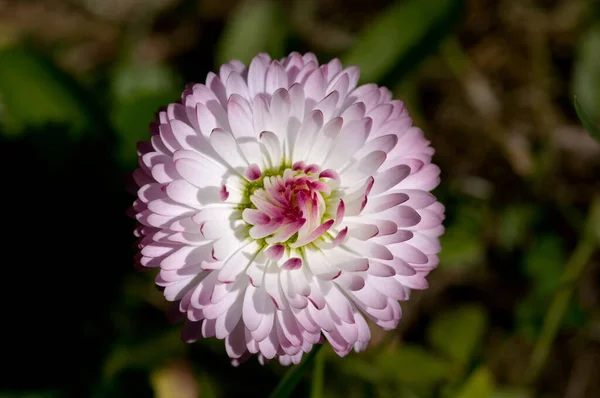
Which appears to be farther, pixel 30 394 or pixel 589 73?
pixel 589 73

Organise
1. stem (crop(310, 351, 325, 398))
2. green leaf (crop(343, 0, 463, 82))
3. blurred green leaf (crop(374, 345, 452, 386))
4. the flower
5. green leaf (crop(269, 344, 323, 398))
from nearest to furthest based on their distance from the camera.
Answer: the flower
green leaf (crop(269, 344, 323, 398))
stem (crop(310, 351, 325, 398))
green leaf (crop(343, 0, 463, 82))
blurred green leaf (crop(374, 345, 452, 386))

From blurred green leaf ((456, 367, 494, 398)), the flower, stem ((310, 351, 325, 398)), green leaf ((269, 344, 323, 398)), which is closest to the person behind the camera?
the flower

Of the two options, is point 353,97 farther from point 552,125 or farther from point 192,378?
point 552,125

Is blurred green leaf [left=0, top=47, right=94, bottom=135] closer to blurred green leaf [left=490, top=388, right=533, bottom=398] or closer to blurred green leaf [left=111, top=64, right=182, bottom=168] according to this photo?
blurred green leaf [left=111, top=64, right=182, bottom=168]

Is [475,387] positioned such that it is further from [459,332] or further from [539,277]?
[539,277]

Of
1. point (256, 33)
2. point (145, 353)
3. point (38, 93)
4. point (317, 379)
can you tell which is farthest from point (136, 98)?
point (317, 379)

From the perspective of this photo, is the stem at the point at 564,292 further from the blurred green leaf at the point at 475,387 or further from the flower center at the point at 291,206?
the flower center at the point at 291,206

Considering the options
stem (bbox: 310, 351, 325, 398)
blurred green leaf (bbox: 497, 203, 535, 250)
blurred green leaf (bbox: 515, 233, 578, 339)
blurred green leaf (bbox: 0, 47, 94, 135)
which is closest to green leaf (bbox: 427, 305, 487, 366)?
blurred green leaf (bbox: 515, 233, 578, 339)

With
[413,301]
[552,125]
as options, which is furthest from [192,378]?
[552,125]
